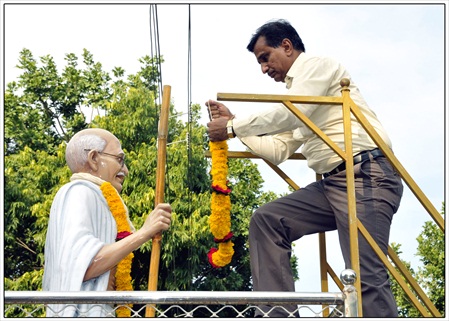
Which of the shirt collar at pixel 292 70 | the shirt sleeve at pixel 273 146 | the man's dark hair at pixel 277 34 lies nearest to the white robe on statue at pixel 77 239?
the shirt sleeve at pixel 273 146

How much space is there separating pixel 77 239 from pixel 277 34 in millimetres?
1962

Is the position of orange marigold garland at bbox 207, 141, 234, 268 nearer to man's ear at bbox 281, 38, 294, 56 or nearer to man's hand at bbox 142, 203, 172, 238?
man's hand at bbox 142, 203, 172, 238

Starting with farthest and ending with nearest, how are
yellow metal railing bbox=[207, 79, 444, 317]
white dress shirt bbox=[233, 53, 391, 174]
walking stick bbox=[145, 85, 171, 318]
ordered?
1. white dress shirt bbox=[233, 53, 391, 174]
2. walking stick bbox=[145, 85, 171, 318]
3. yellow metal railing bbox=[207, 79, 444, 317]

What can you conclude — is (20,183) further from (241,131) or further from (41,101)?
(241,131)

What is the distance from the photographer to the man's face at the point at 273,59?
19.1ft

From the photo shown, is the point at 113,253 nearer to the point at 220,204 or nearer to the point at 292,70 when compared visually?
the point at 220,204

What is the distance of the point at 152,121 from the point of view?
20.3m

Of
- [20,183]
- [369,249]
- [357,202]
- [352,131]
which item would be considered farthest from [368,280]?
[20,183]

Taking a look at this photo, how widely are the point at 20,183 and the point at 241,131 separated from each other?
14825 millimetres

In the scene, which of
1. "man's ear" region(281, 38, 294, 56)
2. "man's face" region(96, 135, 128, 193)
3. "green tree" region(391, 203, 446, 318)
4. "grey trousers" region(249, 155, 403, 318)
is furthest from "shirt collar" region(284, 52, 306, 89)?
"green tree" region(391, 203, 446, 318)

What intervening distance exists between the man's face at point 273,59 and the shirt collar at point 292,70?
91 mm

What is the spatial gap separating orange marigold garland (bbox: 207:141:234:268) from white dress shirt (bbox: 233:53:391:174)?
23 centimetres

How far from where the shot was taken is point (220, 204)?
566 centimetres

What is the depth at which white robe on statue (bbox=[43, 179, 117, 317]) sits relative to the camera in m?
4.85
